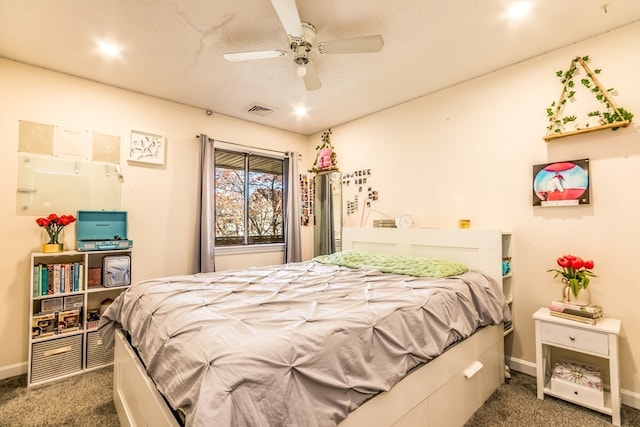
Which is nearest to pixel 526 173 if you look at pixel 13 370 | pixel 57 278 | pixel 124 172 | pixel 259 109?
pixel 259 109

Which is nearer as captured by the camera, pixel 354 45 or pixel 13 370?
pixel 354 45

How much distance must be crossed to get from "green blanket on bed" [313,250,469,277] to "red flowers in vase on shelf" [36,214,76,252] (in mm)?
2327

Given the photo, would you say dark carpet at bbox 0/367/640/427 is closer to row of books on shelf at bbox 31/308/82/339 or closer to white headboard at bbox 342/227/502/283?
row of books on shelf at bbox 31/308/82/339

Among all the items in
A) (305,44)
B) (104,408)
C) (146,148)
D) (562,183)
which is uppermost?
(305,44)

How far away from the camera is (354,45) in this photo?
1.92 m

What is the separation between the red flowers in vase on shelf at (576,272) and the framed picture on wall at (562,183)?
1.45ft

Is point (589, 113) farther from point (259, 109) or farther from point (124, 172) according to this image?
point (124, 172)

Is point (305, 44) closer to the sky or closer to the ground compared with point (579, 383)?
closer to the sky

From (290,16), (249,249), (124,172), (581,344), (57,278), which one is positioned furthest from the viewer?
(249,249)

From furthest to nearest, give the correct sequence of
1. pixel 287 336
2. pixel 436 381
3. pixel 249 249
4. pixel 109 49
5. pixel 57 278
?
pixel 249 249 < pixel 57 278 < pixel 109 49 < pixel 436 381 < pixel 287 336

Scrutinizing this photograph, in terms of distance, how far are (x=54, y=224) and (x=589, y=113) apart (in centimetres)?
442

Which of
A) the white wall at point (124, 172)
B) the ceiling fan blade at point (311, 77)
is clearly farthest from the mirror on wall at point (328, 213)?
the ceiling fan blade at point (311, 77)

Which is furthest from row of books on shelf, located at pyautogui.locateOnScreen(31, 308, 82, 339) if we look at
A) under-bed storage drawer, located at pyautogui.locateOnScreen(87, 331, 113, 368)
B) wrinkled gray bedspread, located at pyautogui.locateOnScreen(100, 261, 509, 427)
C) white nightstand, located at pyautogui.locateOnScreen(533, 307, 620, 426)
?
white nightstand, located at pyautogui.locateOnScreen(533, 307, 620, 426)

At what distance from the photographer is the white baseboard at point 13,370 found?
7.86ft
